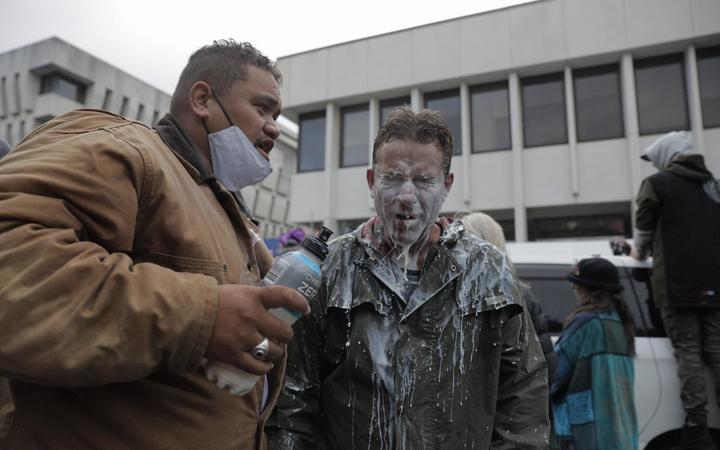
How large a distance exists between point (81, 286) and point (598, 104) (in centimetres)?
1405

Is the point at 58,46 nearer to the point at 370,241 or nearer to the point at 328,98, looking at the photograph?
the point at 328,98

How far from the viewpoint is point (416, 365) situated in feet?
5.92

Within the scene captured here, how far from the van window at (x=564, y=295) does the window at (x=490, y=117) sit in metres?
9.73

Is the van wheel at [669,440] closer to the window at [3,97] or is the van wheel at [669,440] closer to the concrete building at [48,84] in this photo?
the concrete building at [48,84]

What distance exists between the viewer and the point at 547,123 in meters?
13.1

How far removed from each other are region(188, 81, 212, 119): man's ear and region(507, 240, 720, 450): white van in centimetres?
341

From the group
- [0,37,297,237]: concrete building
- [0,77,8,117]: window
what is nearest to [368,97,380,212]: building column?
[0,37,297,237]: concrete building

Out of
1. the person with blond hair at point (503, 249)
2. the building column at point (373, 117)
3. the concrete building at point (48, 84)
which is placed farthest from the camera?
the concrete building at point (48, 84)

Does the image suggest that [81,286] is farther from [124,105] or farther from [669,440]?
[124,105]

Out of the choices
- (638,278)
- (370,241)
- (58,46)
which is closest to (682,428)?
(638,278)

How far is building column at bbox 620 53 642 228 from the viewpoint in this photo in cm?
1159

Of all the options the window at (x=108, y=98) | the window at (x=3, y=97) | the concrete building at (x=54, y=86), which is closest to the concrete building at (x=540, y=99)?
the concrete building at (x=54, y=86)

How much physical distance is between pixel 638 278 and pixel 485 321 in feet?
9.76

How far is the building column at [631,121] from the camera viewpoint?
11.6m
